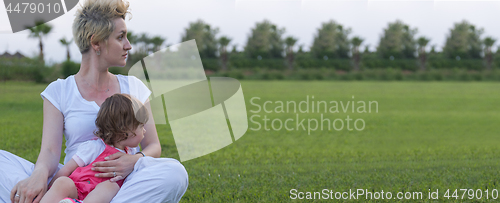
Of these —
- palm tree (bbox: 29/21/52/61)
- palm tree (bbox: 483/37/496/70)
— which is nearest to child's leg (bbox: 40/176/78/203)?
palm tree (bbox: 29/21/52/61)

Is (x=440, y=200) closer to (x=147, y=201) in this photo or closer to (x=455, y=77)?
(x=147, y=201)

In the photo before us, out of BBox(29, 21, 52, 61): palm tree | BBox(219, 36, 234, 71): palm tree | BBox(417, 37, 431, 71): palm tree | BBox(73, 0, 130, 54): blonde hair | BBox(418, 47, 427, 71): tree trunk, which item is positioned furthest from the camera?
BBox(29, 21, 52, 61): palm tree

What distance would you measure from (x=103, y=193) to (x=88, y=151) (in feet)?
0.99

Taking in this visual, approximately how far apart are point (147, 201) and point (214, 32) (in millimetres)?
22168

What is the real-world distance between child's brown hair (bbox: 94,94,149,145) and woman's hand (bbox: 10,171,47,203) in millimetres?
369

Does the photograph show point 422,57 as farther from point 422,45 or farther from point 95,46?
point 95,46

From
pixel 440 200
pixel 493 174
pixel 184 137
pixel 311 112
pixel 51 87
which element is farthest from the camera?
pixel 311 112

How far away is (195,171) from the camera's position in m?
4.98

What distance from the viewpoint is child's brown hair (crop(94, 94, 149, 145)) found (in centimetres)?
229

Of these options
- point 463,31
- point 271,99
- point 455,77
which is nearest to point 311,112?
point 271,99

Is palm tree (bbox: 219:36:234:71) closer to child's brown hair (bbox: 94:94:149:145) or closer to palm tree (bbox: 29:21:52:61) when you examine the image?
palm tree (bbox: 29:21:52:61)

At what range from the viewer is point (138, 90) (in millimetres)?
2641

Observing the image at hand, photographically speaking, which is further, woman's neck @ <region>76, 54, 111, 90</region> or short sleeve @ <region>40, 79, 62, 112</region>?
woman's neck @ <region>76, 54, 111, 90</region>

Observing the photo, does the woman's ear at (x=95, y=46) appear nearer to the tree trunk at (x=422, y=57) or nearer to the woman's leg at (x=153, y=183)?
the woman's leg at (x=153, y=183)
